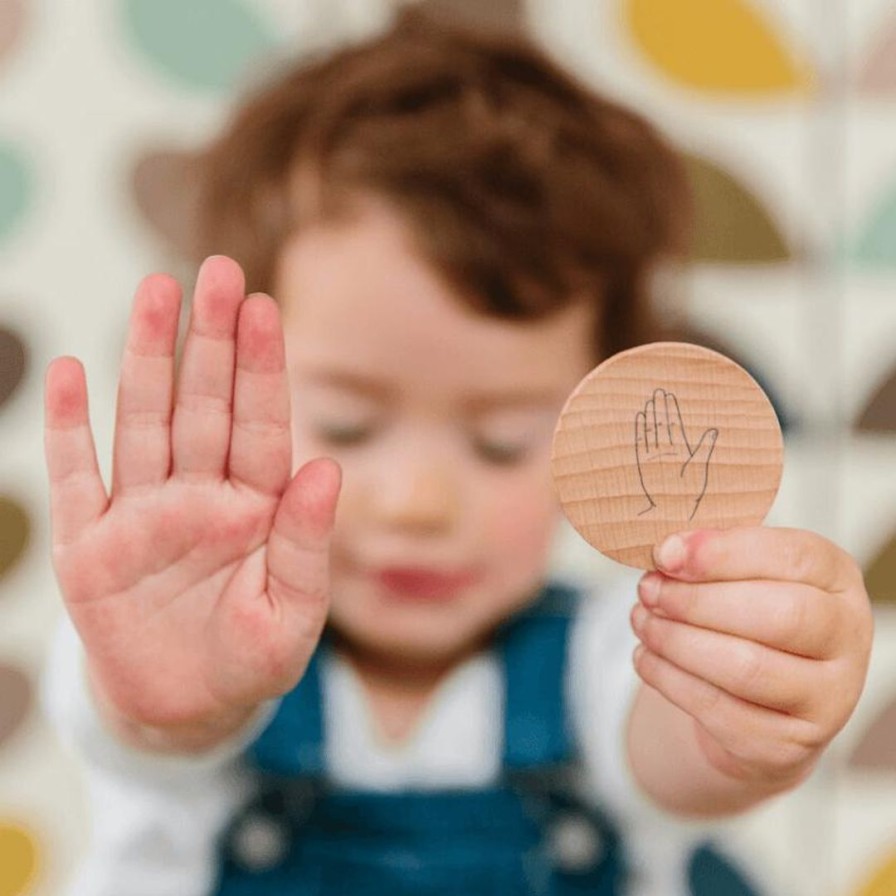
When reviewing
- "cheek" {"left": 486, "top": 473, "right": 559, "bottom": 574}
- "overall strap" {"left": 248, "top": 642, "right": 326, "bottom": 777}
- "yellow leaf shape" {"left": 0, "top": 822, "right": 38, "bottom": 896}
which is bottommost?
"yellow leaf shape" {"left": 0, "top": 822, "right": 38, "bottom": 896}

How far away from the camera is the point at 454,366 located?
655 millimetres

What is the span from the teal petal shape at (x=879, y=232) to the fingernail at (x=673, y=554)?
2.21 ft

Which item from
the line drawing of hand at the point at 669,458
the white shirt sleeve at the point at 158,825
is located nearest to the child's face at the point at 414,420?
the white shirt sleeve at the point at 158,825

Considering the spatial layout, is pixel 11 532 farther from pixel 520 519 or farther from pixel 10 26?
pixel 520 519

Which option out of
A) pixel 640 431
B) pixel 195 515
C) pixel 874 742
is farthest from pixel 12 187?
pixel 874 742

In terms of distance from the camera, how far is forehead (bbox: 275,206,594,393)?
653mm

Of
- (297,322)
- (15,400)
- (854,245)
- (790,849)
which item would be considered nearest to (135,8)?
(15,400)

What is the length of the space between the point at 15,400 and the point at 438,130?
47 cm

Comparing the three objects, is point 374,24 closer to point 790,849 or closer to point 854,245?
point 854,245

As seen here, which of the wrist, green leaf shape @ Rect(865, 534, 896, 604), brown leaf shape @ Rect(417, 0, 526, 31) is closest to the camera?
the wrist

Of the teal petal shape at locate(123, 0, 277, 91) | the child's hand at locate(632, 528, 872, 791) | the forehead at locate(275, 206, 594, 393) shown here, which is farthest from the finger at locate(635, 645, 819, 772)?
the teal petal shape at locate(123, 0, 277, 91)

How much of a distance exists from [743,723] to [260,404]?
0.22 metres

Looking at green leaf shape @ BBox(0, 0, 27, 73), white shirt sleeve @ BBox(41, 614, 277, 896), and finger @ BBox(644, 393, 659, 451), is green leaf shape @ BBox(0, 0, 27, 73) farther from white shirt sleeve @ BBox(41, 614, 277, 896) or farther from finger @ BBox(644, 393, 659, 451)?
finger @ BBox(644, 393, 659, 451)

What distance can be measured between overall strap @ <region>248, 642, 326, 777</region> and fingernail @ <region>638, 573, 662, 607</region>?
0.32m
